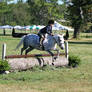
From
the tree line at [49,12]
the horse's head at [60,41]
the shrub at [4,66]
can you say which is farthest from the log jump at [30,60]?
the tree line at [49,12]

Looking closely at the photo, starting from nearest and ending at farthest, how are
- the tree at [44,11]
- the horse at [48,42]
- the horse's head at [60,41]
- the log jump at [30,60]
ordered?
the log jump at [30,60] → the horse's head at [60,41] → the horse at [48,42] → the tree at [44,11]

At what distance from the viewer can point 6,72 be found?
1348 centimetres

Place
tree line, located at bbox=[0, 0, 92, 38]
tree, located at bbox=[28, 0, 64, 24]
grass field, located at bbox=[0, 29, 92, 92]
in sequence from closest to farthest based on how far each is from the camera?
grass field, located at bbox=[0, 29, 92, 92]
tree line, located at bbox=[0, 0, 92, 38]
tree, located at bbox=[28, 0, 64, 24]

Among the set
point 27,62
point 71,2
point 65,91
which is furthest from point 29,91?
point 71,2

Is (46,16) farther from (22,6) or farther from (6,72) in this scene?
(6,72)

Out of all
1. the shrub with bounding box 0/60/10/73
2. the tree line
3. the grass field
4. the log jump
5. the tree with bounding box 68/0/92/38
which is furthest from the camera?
the tree line

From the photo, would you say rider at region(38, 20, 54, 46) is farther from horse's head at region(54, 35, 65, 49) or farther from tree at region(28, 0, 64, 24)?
tree at region(28, 0, 64, 24)

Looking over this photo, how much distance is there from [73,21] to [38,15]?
6789cm

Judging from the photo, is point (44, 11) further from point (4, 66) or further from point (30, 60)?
point (4, 66)

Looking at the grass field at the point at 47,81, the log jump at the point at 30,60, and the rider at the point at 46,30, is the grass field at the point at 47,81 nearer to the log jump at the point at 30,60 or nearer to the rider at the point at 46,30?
the log jump at the point at 30,60

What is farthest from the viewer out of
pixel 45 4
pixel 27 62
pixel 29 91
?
pixel 45 4

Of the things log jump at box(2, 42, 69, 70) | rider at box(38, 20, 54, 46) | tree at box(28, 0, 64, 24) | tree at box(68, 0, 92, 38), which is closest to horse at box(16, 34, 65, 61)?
rider at box(38, 20, 54, 46)

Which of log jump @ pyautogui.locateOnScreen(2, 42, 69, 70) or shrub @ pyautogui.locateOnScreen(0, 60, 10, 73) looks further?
log jump @ pyautogui.locateOnScreen(2, 42, 69, 70)

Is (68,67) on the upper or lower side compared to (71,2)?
lower
